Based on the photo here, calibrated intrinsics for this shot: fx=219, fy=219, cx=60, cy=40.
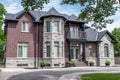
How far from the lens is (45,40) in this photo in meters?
34.3

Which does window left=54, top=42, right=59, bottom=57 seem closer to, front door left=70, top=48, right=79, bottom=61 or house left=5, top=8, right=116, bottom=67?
house left=5, top=8, right=116, bottom=67

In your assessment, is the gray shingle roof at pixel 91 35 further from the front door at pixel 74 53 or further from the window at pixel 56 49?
the window at pixel 56 49

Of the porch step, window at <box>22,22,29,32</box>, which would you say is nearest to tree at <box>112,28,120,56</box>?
the porch step

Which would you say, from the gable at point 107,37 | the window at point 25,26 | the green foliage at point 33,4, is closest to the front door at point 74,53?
the gable at point 107,37

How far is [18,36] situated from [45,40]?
13.8ft

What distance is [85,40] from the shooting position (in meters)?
37.0

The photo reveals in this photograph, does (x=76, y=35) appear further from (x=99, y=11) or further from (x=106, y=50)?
(x=99, y=11)

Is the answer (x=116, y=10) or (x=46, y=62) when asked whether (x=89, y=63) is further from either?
(x=116, y=10)

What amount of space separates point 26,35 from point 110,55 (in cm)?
1559

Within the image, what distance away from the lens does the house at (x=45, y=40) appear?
108ft

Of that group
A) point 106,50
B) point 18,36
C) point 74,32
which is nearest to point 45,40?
point 18,36

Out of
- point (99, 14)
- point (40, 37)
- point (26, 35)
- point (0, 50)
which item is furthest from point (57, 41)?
point (0, 50)

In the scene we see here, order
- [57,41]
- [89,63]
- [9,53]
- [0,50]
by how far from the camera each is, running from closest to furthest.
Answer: [9,53], [57,41], [89,63], [0,50]

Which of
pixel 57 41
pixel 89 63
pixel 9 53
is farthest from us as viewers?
pixel 89 63
